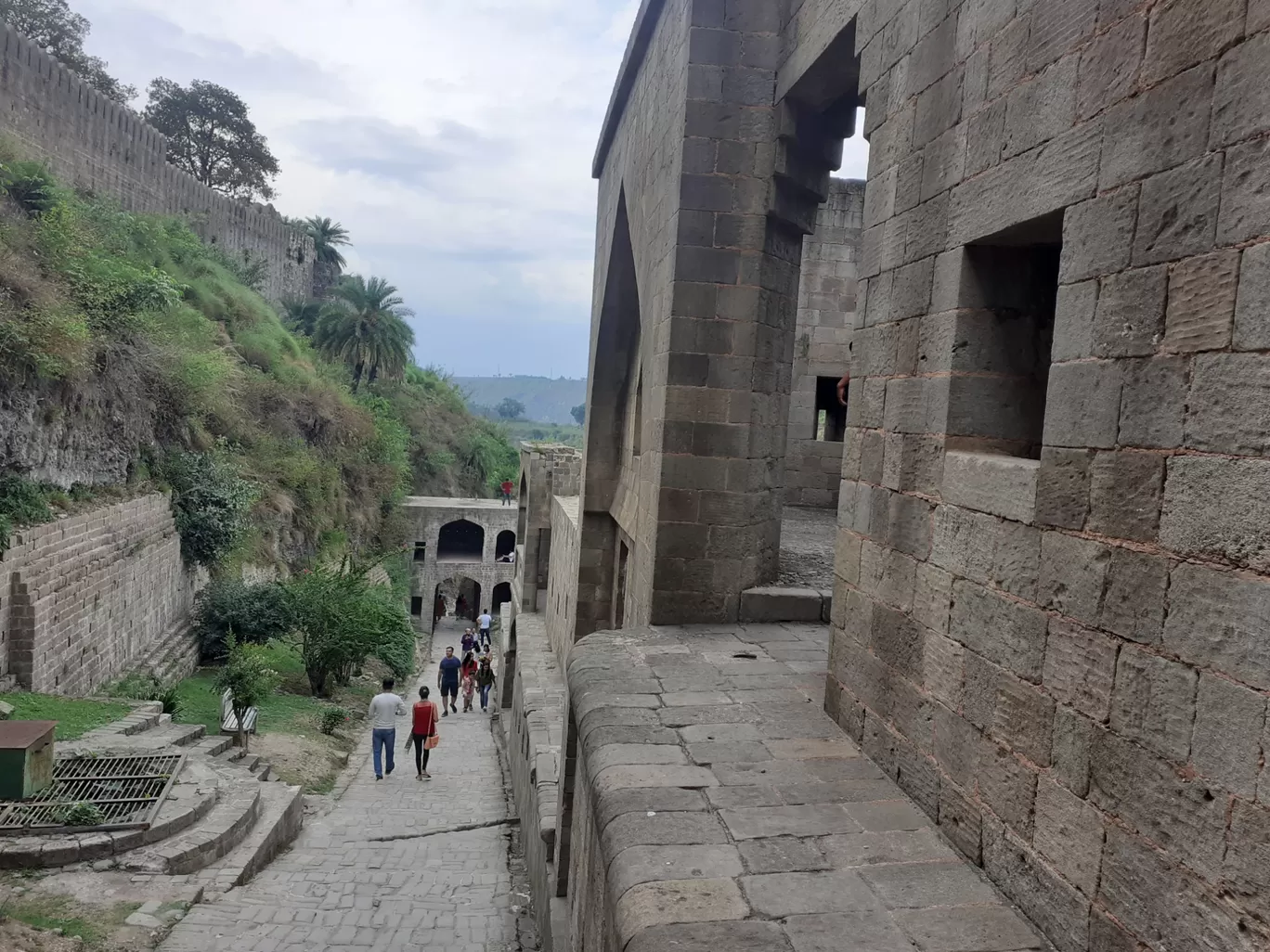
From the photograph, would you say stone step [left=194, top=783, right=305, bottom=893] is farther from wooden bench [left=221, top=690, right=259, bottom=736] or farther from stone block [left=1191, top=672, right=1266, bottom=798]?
stone block [left=1191, top=672, right=1266, bottom=798]

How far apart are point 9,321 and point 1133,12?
13.6 meters

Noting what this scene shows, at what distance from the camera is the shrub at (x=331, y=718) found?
13.8 metres

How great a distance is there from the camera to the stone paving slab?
2598 mm

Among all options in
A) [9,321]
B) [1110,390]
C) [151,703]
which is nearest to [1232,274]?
[1110,390]

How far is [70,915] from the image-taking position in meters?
5.98

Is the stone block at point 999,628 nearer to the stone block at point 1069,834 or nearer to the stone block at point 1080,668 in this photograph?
the stone block at point 1080,668

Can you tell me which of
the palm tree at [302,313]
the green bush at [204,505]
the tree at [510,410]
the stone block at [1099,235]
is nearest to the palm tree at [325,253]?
the palm tree at [302,313]

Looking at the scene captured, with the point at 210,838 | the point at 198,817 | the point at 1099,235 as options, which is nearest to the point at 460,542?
the point at 198,817

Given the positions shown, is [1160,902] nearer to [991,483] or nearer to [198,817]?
[991,483]

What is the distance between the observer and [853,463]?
14.2ft

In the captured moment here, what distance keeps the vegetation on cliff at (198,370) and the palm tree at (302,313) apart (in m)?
3.95

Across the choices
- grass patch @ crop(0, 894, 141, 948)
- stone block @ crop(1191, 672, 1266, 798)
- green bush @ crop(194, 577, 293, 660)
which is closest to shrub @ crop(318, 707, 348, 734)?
green bush @ crop(194, 577, 293, 660)

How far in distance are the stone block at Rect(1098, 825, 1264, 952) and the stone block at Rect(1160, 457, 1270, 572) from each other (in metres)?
0.78

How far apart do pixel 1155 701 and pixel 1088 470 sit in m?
0.67
